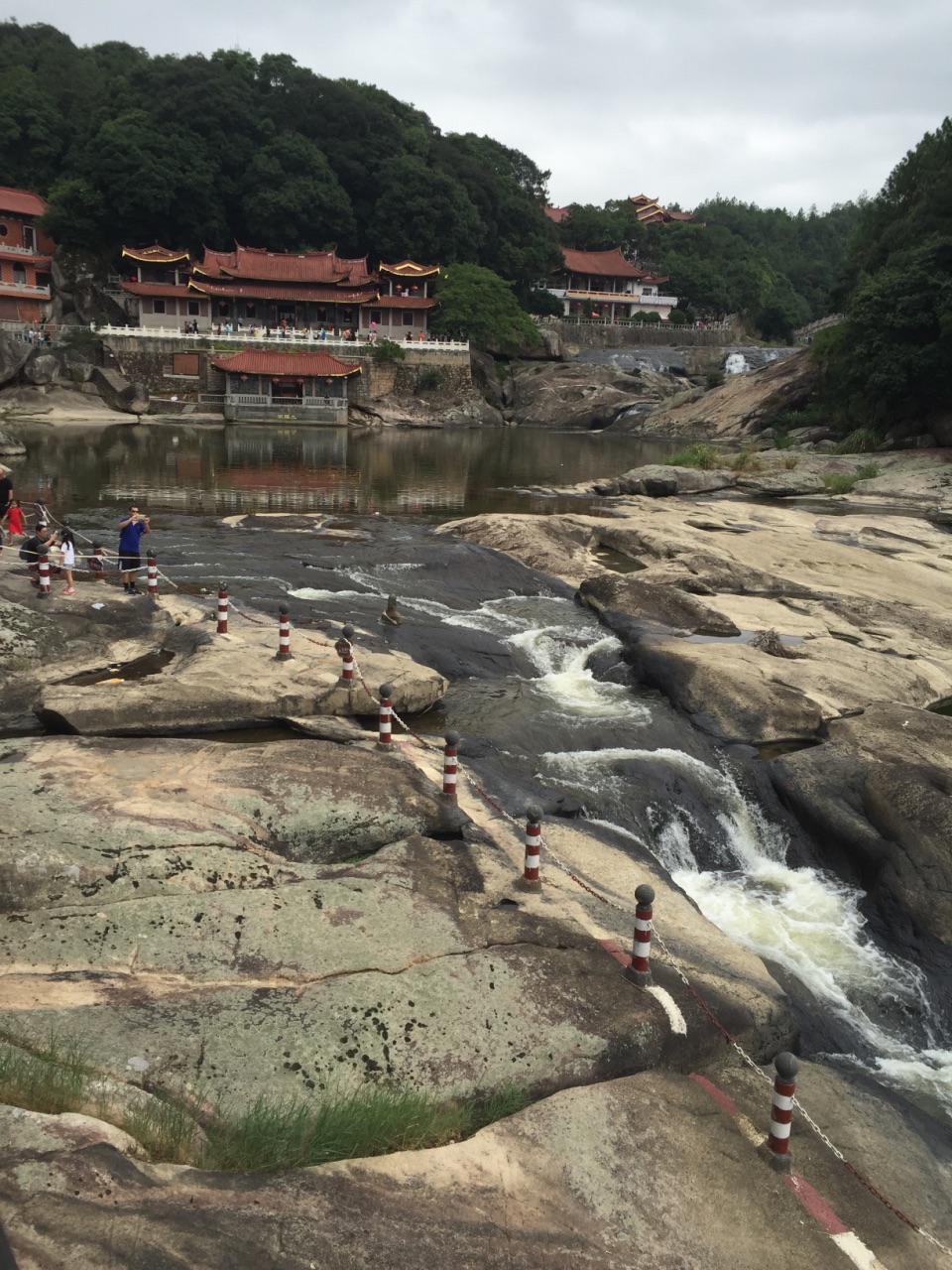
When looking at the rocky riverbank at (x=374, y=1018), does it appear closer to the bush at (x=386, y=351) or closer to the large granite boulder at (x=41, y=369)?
the large granite boulder at (x=41, y=369)

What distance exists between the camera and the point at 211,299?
76375mm

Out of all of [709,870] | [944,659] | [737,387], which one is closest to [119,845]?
[709,870]

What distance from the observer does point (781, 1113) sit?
20.6 feet

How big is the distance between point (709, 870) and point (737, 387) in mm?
60189

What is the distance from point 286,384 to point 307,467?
2781 cm

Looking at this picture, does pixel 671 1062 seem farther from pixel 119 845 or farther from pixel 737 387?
pixel 737 387

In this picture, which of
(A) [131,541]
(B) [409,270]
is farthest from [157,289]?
(A) [131,541]

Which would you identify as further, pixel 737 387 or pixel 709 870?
pixel 737 387

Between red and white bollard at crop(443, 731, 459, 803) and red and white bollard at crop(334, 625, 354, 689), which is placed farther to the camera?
red and white bollard at crop(334, 625, 354, 689)

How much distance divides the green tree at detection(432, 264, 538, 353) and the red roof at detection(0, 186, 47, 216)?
3371cm

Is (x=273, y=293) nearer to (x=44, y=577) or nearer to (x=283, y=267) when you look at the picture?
(x=283, y=267)

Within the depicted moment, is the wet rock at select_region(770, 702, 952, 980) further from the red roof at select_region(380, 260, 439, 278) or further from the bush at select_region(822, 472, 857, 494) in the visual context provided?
the red roof at select_region(380, 260, 439, 278)

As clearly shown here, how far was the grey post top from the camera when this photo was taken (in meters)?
6.16

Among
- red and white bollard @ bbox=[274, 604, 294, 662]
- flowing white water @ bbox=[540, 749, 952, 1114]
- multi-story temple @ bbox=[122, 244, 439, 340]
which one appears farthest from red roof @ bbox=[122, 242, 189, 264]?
flowing white water @ bbox=[540, 749, 952, 1114]
